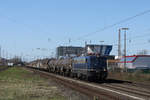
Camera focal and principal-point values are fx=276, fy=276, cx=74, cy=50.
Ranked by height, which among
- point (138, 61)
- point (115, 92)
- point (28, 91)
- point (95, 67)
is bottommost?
point (115, 92)

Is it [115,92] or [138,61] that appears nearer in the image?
[115,92]

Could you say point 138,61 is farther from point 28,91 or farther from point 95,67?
point 28,91

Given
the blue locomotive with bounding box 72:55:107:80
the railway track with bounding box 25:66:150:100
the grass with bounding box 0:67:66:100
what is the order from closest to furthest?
the grass with bounding box 0:67:66:100 → the railway track with bounding box 25:66:150:100 → the blue locomotive with bounding box 72:55:107:80

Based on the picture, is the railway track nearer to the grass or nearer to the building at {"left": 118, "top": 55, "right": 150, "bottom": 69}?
the grass

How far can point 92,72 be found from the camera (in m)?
32.6

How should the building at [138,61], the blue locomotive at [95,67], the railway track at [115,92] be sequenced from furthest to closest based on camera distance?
1. the building at [138,61]
2. the blue locomotive at [95,67]
3. the railway track at [115,92]

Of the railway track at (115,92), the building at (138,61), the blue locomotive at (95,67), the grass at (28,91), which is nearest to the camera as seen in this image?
the grass at (28,91)

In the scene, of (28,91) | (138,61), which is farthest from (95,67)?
(138,61)

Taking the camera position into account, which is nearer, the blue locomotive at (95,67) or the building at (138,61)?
the blue locomotive at (95,67)

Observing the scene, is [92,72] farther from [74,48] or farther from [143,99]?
[74,48]

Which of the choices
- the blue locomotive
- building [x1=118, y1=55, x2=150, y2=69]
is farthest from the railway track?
building [x1=118, y1=55, x2=150, y2=69]

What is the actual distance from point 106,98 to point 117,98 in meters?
0.72

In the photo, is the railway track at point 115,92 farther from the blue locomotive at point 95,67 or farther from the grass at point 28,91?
the blue locomotive at point 95,67

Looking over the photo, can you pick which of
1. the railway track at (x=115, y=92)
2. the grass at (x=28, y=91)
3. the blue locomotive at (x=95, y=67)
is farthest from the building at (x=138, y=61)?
the grass at (x=28, y=91)
